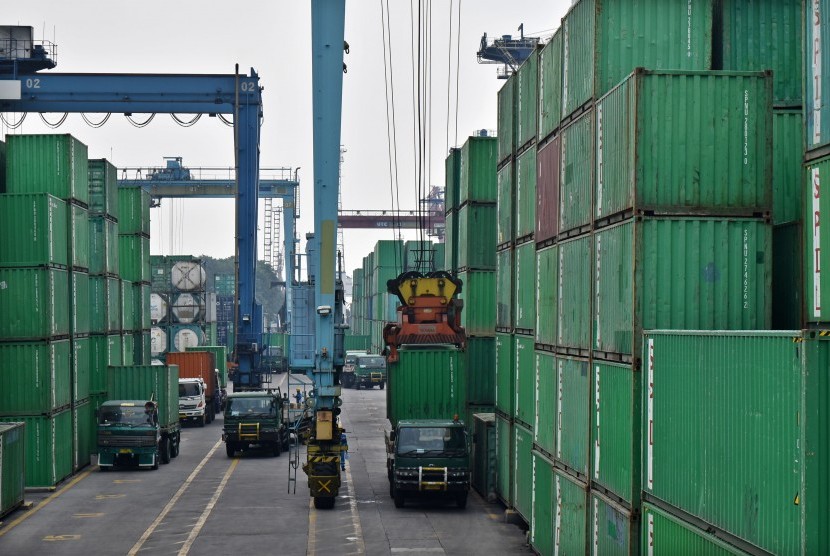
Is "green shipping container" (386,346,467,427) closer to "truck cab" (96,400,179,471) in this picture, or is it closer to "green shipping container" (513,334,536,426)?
"green shipping container" (513,334,536,426)

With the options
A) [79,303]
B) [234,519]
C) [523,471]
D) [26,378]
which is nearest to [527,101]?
[523,471]

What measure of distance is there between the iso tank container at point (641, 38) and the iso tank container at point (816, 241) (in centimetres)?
862

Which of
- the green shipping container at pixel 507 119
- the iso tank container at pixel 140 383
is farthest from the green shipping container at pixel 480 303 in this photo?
the iso tank container at pixel 140 383

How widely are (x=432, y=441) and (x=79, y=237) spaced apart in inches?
612

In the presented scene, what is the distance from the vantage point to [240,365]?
179 feet

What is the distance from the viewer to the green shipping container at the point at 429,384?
122 feet

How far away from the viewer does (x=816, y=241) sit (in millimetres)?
12766

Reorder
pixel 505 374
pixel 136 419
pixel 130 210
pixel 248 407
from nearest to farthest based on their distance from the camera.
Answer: pixel 505 374
pixel 136 419
pixel 248 407
pixel 130 210

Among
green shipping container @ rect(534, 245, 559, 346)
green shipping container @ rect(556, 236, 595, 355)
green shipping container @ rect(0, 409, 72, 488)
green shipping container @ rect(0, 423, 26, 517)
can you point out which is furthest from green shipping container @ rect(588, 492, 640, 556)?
green shipping container @ rect(0, 409, 72, 488)

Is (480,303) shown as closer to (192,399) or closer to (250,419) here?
(250,419)

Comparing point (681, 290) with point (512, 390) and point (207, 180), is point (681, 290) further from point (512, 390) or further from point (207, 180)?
point (207, 180)

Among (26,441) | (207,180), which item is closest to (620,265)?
(26,441)

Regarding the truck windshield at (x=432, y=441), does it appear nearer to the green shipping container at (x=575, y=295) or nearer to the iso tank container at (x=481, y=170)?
the green shipping container at (x=575, y=295)

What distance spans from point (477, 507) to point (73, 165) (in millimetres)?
17486
